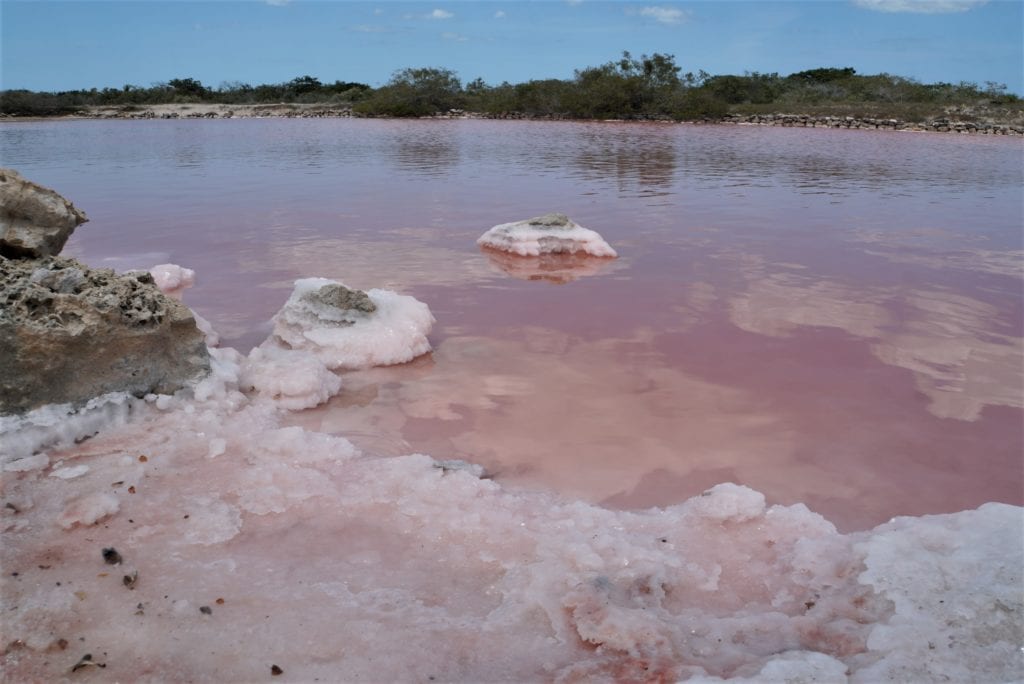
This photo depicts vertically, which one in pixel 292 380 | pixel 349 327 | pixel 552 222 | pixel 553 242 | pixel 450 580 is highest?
pixel 552 222

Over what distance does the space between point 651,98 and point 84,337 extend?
115ft

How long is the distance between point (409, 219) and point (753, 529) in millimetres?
6123

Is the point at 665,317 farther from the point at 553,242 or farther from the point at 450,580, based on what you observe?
the point at 450,580

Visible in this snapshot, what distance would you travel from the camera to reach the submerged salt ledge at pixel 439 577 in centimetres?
187

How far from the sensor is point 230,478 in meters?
2.67

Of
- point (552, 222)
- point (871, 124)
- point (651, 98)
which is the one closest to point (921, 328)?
point (552, 222)

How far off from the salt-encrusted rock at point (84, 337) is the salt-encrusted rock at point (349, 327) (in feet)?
2.13

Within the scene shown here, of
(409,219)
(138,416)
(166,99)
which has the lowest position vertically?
(138,416)

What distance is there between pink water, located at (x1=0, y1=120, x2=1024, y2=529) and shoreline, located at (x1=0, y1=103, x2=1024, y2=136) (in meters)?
17.9

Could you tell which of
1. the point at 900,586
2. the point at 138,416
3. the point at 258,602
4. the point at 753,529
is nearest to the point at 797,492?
the point at 753,529

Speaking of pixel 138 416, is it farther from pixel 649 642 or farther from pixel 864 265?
pixel 864 265

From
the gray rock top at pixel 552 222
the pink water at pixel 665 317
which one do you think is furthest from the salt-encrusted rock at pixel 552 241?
the pink water at pixel 665 317

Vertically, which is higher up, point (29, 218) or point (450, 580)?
point (29, 218)

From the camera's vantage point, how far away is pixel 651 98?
115 ft
